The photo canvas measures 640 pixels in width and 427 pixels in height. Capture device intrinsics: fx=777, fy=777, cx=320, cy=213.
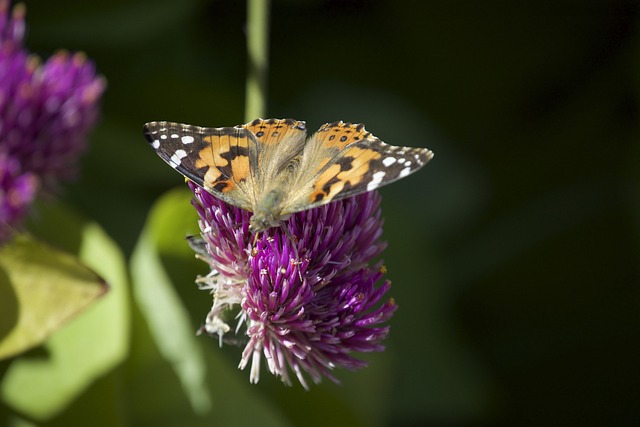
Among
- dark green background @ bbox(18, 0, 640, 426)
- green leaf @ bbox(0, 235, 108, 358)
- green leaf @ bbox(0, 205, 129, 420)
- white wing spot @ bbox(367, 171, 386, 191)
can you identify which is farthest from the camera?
dark green background @ bbox(18, 0, 640, 426)

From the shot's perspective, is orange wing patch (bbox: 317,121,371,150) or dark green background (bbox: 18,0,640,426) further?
dark green background (bbox: 18,0,640,426)

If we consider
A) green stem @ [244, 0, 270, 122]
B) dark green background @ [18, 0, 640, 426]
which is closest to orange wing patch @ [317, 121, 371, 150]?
green stem @ [244, 0, 270, 122]

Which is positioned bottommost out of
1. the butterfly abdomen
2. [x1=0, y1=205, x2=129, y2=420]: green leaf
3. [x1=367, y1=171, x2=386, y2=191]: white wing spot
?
[x1=0, y1=205, x2=129, y2=420]: green leaf

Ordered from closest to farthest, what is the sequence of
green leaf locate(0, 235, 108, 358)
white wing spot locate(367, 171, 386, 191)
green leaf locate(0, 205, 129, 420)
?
1. white wing spot locate(367, 171, 386, 191)
2. green leaf locate(0, 235, 108, 358)
3. green leaf locate(0, 205, 129, 420)

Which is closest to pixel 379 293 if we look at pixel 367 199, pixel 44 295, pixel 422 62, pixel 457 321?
pixel 367 199

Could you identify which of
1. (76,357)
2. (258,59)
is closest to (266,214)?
(258,59)

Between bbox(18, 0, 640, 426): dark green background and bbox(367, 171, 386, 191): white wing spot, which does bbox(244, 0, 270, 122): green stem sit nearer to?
bbox(367, 171, 386, 191): white wing spot

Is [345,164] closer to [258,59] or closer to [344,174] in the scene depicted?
[344,174]

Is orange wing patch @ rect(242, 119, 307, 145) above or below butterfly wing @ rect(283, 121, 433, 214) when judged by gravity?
above
